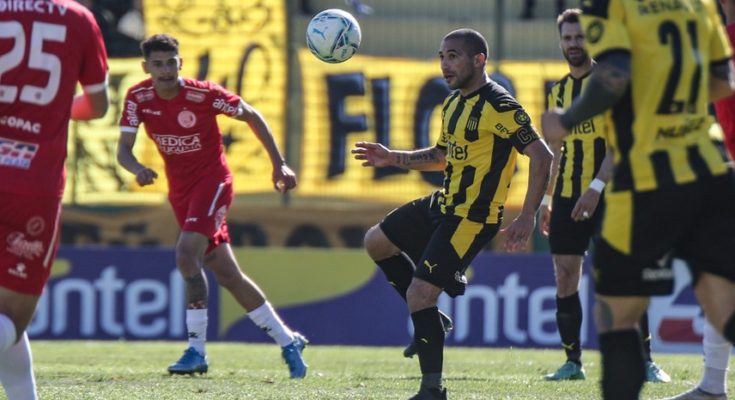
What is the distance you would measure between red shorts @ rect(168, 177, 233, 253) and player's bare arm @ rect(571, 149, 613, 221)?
2603mm

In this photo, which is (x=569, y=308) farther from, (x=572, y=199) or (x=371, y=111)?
(x=371, y=111)

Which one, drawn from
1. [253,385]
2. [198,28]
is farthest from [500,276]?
[253,385]

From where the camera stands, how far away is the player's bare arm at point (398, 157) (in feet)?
25.9

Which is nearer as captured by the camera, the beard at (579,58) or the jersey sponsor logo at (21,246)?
the jersey sponsor logo at (21,246)

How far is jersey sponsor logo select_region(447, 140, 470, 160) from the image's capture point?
26.0 feet

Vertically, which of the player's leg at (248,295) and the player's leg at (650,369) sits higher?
the player's leg at (248,295)

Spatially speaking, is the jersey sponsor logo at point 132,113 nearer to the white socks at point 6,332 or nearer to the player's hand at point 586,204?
the player's hand at point 586,204

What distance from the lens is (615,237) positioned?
5562mm

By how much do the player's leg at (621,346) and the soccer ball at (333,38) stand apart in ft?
12.6

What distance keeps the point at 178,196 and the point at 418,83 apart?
889 centimetres

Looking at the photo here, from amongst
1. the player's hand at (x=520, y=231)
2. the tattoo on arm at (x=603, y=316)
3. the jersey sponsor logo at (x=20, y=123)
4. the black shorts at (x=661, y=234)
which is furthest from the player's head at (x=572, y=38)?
the jersey sponsor logo at (x=20, y=123)

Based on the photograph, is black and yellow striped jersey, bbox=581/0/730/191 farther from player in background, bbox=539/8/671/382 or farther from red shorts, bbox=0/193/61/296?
player in background, bbox=539/8/671/382

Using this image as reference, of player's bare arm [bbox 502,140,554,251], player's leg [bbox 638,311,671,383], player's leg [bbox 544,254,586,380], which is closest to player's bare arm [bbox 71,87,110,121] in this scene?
player's bare arm [bbox 502,140,554,251]

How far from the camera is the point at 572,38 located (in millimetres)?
9078
